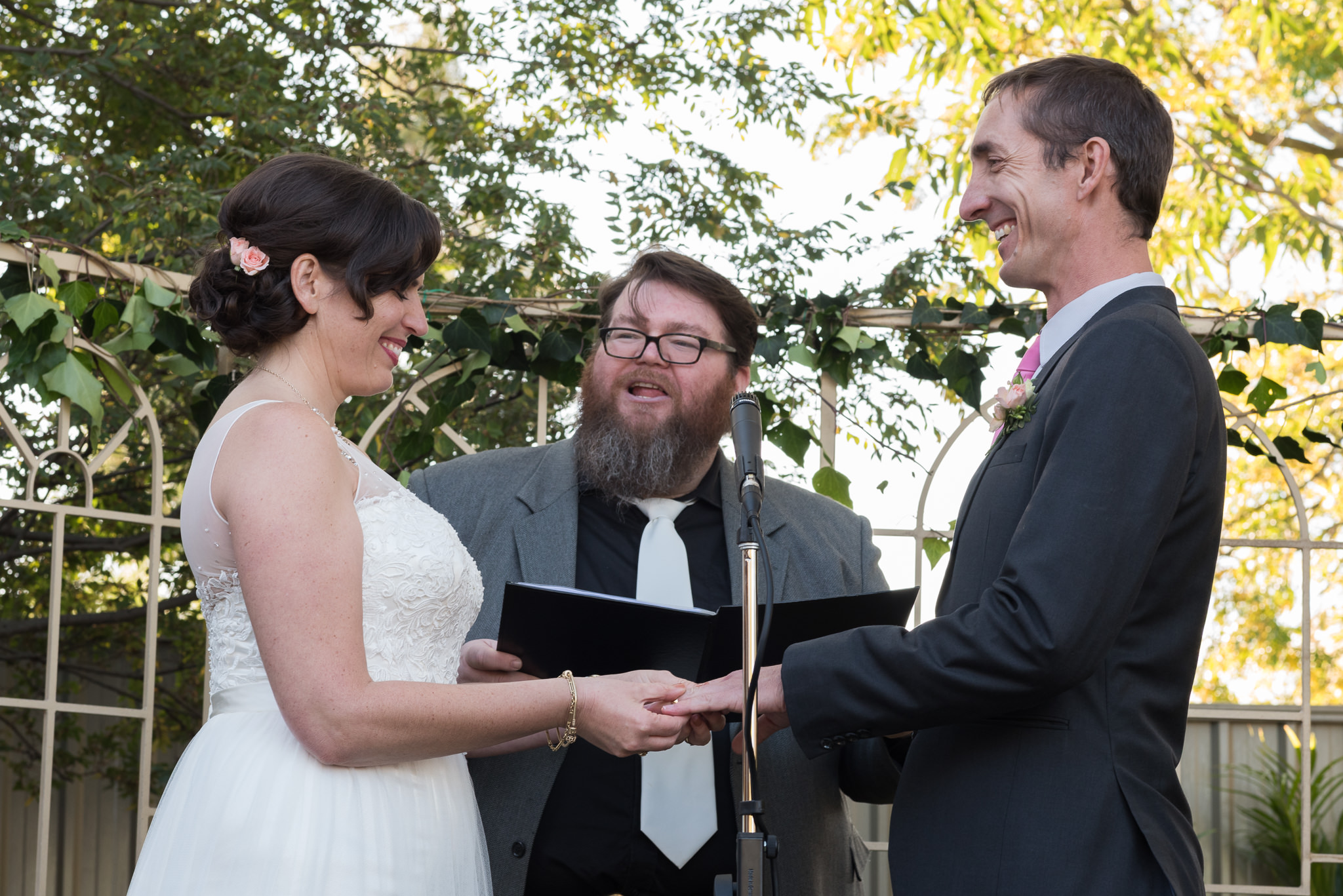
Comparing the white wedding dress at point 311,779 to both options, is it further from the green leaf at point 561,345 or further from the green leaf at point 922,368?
the green leaf at point 922,368

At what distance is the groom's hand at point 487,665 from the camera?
2668mm

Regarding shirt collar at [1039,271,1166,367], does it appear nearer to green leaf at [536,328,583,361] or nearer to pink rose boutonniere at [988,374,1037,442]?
pink rose boutonniere at [988,374,1037,442]

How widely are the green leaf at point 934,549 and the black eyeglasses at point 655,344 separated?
102 centimetres

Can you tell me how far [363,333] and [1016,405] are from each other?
3.99 ft

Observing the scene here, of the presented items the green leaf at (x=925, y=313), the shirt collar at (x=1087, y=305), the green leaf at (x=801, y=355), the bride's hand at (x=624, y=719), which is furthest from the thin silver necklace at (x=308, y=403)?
the green leaf at (x=925, y=313)

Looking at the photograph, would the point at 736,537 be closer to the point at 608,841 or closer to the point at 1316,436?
the point at 608,841

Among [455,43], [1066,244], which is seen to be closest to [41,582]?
[455,43]

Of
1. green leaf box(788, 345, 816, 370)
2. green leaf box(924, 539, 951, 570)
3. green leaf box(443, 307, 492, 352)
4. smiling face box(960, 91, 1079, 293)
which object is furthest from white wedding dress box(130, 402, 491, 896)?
green leaf box(924, 539, 951, 570)

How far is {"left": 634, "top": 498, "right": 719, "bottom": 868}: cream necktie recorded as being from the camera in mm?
2830

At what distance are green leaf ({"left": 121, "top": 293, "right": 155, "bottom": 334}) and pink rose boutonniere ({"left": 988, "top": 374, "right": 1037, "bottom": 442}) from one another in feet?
8.45

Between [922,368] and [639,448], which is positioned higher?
[922,368]

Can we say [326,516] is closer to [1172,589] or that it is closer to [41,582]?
[1172,589]

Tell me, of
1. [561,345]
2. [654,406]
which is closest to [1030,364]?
[654,406]

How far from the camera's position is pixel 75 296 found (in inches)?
141
